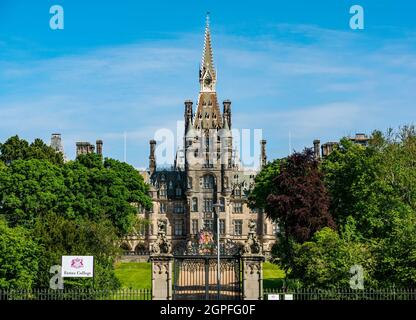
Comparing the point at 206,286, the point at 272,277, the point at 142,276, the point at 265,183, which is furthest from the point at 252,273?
the point at 265,183

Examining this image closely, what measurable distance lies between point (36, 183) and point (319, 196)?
88.4ft

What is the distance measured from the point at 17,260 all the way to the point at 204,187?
6903 cm

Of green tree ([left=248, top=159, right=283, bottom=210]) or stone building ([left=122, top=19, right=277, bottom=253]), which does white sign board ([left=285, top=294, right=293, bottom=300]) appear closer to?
green tree ([left=248, top=159, right=283, bottom=210])

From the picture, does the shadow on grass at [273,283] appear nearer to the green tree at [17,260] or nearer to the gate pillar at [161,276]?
the green tree at [17,260]

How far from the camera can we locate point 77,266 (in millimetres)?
45094

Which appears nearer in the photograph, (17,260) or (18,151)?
(17,260)

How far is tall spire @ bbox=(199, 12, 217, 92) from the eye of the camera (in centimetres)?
12181

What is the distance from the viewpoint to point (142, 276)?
71312 mm

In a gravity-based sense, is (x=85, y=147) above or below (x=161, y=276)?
above

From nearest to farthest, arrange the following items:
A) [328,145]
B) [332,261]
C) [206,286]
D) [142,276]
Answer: [206,286] → [332,261] → [142,276] → [328,145]

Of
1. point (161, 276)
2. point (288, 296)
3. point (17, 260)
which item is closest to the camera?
point (288, 296)

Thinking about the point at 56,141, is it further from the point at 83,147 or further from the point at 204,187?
the point at 204,187

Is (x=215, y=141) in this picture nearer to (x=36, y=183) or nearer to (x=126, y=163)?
(x=126, y=163)

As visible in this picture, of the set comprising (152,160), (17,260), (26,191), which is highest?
(152,160)
